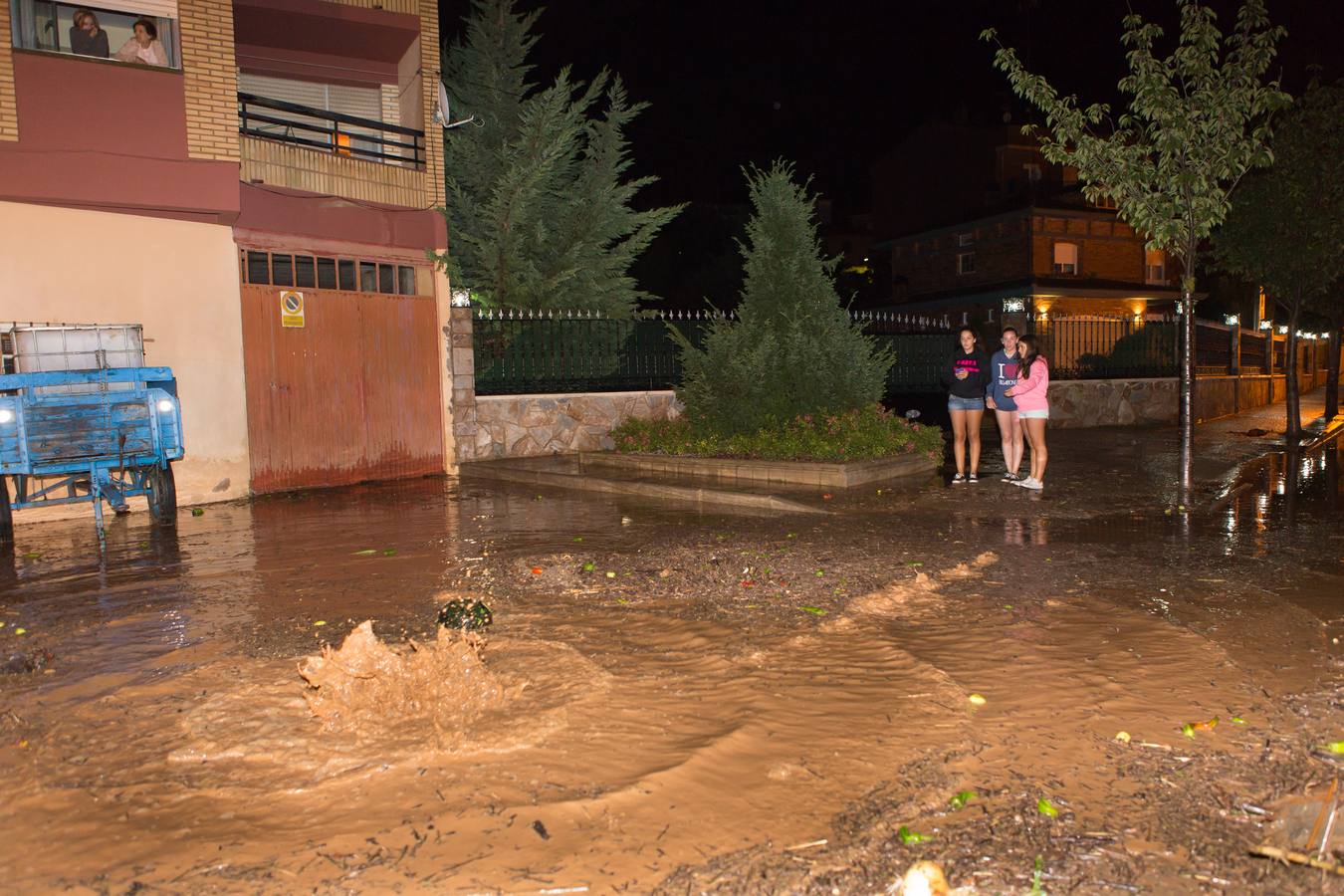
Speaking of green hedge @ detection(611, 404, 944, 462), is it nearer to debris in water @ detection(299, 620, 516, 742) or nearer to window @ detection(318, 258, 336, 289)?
window @ detection(318, 258, 336, 289)

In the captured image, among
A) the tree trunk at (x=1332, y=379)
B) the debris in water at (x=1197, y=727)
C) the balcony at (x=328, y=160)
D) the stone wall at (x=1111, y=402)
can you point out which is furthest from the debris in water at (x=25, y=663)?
the tree trunk at (x=1332, y=379)

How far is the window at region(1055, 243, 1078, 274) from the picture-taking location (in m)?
39.6

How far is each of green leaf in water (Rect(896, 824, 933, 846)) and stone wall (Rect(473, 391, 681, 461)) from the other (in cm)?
1274

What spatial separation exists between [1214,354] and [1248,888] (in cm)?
2426

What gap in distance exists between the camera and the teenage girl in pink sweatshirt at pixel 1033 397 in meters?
11.3

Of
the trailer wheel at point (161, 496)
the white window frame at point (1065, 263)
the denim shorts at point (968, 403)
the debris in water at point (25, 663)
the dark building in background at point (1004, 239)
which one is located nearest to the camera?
the debris in water at point (25, 663)

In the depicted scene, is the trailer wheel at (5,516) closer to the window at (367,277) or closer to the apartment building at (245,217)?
the apartment building at (245,217)

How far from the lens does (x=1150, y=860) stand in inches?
129

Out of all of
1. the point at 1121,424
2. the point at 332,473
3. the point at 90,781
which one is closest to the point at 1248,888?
the point at 90,781

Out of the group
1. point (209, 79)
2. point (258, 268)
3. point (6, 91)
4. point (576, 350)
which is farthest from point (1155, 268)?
point (6, 91)

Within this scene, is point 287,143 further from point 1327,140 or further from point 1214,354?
point 1214,354

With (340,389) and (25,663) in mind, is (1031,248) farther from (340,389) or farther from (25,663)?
(25,663)

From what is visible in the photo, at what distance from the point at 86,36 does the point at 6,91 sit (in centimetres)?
119

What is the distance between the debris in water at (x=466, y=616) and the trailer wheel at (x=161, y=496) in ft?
21.1
